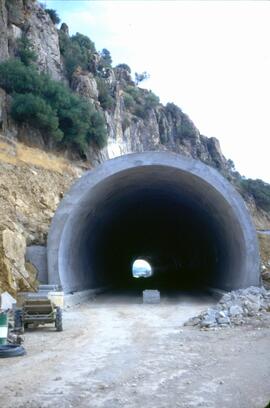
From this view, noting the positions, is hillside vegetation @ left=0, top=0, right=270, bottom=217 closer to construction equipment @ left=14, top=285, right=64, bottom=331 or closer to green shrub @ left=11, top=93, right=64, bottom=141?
green shrub @ left=11, top=93, right=64, bottom=141

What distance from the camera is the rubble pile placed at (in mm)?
11641

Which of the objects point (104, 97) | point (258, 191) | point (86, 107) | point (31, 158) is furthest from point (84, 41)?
point (31, 158)

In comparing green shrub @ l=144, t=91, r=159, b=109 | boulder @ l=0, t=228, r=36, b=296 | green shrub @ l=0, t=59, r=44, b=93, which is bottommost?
boulder @ l=0, t=228, r=36, b=296

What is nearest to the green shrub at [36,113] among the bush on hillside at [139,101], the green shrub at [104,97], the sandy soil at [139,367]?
the green shrub at [104,97]

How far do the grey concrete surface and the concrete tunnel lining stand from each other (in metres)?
0.35

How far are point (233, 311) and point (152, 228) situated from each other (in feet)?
65.8

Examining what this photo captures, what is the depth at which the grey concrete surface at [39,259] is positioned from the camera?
1741 cm

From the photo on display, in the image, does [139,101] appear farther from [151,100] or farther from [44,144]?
[44,144]

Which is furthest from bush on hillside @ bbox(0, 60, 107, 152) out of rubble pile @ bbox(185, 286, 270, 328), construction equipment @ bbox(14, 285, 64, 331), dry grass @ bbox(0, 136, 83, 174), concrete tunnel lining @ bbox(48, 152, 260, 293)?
construction equipment @ bbox(14, 285, 64, 331)

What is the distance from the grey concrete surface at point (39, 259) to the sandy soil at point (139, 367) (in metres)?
5.30

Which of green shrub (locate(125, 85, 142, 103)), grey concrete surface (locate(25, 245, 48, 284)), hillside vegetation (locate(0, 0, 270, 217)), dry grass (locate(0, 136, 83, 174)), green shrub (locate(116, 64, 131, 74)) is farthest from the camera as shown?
green shrub (locate(116, 64, 131, 74))

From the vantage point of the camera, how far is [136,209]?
26344mm

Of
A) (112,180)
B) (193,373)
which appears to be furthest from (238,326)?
(112,180)

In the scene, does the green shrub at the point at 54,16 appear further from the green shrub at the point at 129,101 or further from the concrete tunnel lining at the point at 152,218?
the concrete tunnel lining at the point at 152,218
